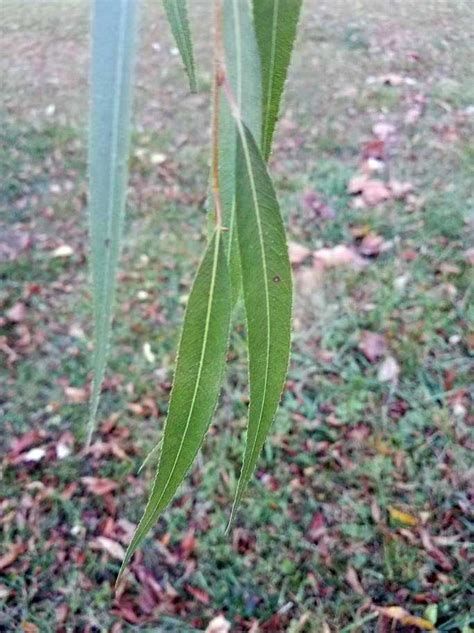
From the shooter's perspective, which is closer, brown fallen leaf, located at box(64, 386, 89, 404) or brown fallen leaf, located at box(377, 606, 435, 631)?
brown fallen leaf, located at box(377, 606, 435, 631)

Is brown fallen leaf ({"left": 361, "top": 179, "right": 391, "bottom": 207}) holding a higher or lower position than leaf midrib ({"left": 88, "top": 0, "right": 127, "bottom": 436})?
lower

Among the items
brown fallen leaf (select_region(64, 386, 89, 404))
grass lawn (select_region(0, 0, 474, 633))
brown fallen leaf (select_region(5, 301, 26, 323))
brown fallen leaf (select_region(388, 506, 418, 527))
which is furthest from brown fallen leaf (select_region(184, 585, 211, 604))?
brown fallen leaf (select_region(5, 301, 26, 323))

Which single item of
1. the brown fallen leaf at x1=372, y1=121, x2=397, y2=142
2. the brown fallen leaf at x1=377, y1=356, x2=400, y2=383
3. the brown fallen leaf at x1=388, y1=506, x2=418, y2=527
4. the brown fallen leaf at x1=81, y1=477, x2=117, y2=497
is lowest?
the brown fallen leaf at x1=388, y1=506, x2=418, y2=527

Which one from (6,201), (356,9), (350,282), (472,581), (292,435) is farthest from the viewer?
(356,9)

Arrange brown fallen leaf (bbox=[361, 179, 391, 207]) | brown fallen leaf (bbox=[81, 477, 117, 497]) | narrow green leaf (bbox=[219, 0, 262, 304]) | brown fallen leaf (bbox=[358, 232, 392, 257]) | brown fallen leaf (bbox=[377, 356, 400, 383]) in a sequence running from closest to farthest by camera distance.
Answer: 1. narrow green leaf (bbox=[219, 0, 262, 304])
2. brown fallen leaf (bbox=[81, 477, 117, 497])
3. brown fallen leaf (bbox=[377, 356, 400, 383])
4. brown fallen leaf (bbox=[358, 232, 392, 257])
5. brown fallen leaf (bbox=[361, 179, 391, 207])

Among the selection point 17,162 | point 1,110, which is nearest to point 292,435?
point 17,162

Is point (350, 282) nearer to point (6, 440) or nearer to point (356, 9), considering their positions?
point (6, 440)

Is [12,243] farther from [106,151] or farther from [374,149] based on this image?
[106,151]

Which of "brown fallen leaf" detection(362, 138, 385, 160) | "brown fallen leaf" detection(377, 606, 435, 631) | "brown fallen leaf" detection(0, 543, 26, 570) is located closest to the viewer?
"brown fallen leaf" detection(377, 606, 435, 631)

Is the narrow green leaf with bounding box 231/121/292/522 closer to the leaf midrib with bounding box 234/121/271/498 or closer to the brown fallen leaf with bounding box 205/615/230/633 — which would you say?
the leaf midrib with bounding box 234/121/271/498
